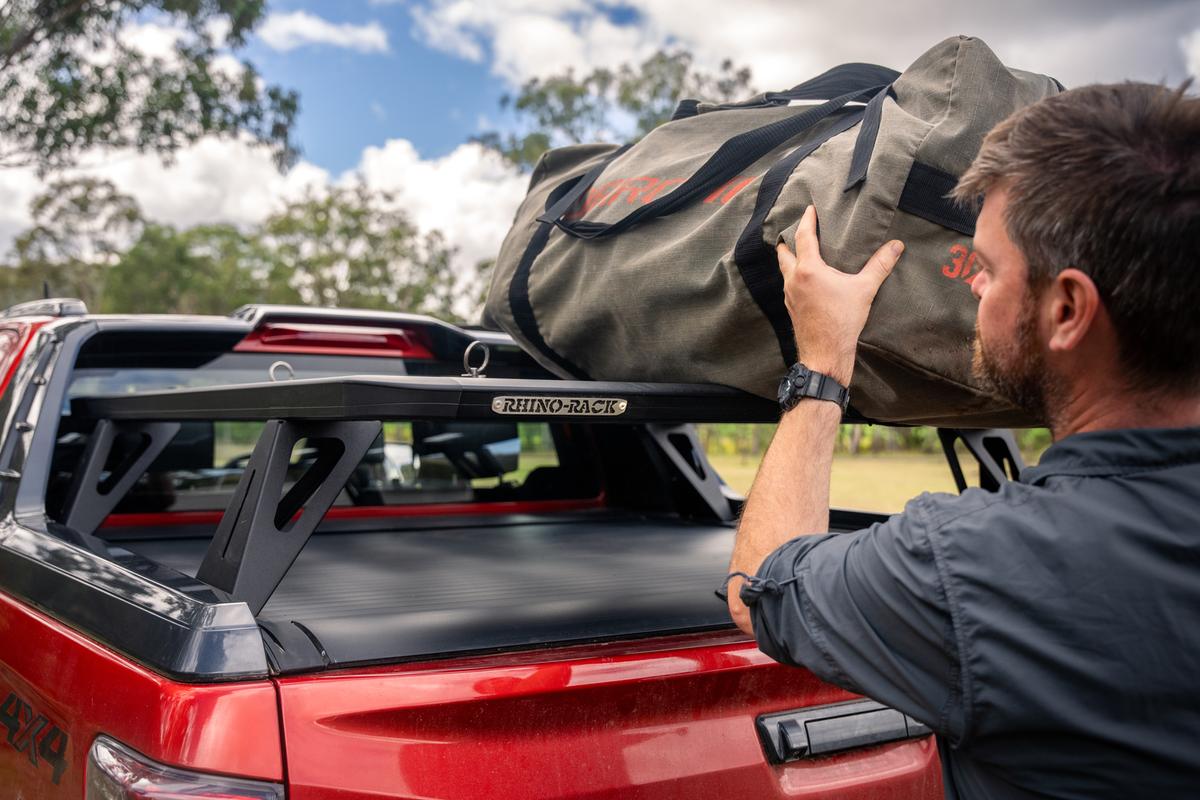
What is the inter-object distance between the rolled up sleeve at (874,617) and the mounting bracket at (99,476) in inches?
81.6

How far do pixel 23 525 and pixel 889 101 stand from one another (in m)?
2.09

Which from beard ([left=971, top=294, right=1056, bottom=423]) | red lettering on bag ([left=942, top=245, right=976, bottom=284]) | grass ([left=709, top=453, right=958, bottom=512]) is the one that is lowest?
grass ([left=709, top=453, right=958, bottom=512])

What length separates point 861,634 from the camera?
1326 mm

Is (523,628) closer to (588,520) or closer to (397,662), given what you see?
(397,662)

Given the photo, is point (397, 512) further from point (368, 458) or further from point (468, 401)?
point (468, 401)

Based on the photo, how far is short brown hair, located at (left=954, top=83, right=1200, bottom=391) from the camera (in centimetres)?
121

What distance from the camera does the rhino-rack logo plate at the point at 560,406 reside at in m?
1.68

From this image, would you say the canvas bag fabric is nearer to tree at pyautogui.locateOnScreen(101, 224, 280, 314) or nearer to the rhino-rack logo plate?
the rhino-rack logo plate

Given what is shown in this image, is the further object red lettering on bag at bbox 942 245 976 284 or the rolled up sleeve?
red lettering on bag at bbox 942 245 976 284

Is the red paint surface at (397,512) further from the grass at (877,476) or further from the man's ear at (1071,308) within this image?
the grass at (877,476)

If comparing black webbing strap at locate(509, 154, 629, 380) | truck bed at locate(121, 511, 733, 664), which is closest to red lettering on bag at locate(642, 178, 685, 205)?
black webbing strap at locate(509, 154, 629, 380)

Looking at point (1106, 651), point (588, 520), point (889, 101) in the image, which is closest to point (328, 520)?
point (588, 520)

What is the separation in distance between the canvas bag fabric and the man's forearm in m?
0.22

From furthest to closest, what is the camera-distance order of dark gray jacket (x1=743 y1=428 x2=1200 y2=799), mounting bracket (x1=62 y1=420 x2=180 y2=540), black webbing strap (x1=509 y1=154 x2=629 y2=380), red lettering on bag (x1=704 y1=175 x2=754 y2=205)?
mounting bracket (x1=62 y1=420 x2=180 y2=540)
black webbing strap (x1=509 y1=154 x2=629 y2=380)
red lettering on bag (x1=704 y1=175 x2=754 y2=205)
dark gray jacket (x1=743 y1=428 x2=1200 y2=799)
